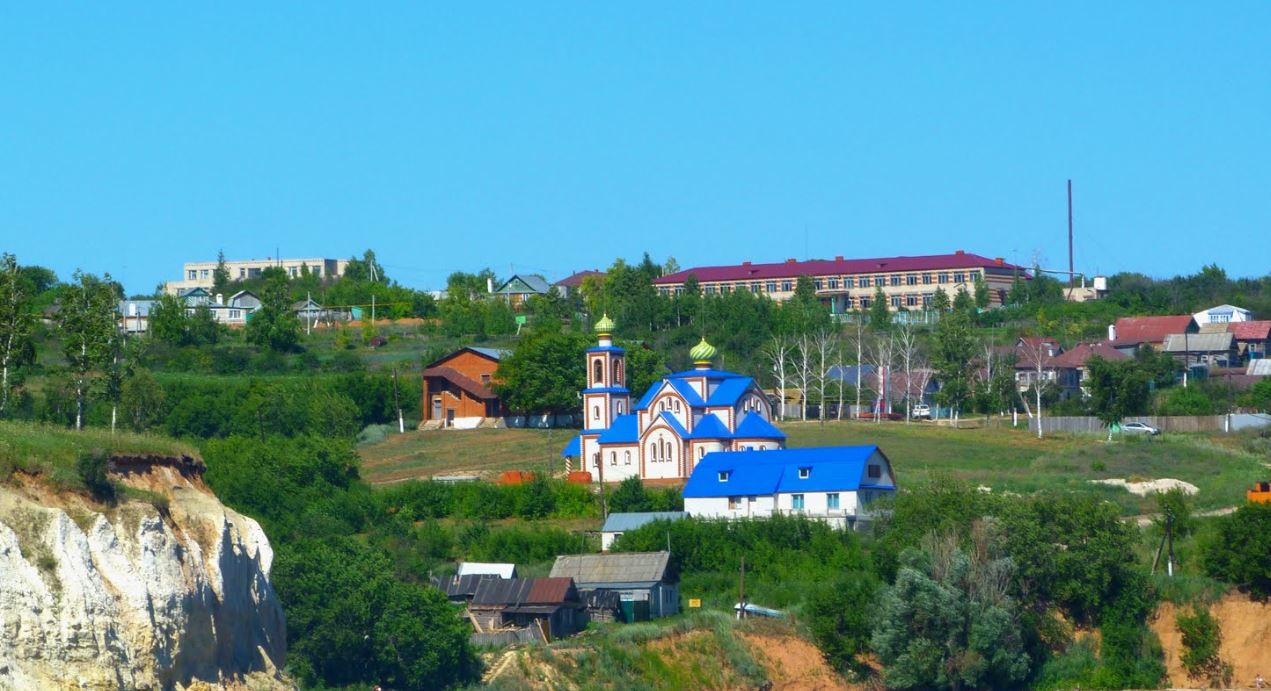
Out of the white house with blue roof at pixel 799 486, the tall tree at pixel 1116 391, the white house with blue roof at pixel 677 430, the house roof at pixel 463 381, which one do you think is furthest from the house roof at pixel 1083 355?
the white house with blue roof at pixel 799 486

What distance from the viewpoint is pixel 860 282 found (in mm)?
124562

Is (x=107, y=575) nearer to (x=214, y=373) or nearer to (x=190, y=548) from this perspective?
(x=190, y=548)

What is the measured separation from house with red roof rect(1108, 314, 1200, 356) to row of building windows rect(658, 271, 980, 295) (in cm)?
2072

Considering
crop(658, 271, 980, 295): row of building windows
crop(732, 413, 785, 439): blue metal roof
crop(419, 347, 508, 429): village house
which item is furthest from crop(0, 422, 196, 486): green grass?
crop(658, 271, 980, 295): row of building windows

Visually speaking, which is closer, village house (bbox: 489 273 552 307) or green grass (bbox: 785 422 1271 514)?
green grass (bbox: 785 422 1271 514)

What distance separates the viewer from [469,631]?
141ft

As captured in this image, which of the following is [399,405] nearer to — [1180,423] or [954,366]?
[954,366]

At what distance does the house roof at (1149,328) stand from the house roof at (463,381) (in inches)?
1313

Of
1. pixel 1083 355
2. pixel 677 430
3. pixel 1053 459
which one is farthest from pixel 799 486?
pixel 1083 355

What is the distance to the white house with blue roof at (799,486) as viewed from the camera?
57250 mm

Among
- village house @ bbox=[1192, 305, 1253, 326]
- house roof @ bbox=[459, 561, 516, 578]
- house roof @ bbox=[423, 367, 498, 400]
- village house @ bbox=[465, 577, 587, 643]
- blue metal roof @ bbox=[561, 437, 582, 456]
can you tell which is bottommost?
village house @ bbox=[465, 577, 587, 643]

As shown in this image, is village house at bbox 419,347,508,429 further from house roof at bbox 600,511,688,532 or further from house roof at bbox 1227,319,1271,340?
house roof at bbox 1227,319,1271,340

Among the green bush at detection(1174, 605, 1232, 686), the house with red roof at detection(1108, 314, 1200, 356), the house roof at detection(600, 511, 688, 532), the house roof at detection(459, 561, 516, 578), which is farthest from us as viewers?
the house with red roof at detection(1108, 314, 1200, 356)

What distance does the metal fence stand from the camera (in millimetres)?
75688
